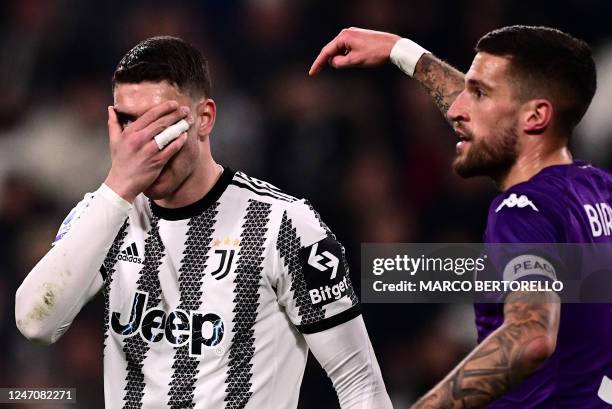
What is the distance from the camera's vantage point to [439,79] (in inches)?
135

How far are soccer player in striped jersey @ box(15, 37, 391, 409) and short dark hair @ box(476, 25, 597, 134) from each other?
0.74m

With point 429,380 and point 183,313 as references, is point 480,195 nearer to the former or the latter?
point 429,380

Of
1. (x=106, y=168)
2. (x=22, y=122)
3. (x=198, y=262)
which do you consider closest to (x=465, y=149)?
(x=198, y=262)

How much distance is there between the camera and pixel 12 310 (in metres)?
4.88

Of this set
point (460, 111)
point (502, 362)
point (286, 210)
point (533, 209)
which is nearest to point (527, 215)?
point (533, 209)

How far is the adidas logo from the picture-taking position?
295cm

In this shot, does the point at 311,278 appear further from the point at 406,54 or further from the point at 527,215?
the point at 406,54

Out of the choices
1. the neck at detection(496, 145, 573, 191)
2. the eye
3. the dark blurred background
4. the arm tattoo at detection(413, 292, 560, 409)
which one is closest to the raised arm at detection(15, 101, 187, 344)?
the eye

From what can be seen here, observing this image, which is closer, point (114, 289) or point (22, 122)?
point (114, 289)

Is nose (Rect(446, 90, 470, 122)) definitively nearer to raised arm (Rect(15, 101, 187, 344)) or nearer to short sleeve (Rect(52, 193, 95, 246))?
raised arm (Rect(15, 101, 187, 344))

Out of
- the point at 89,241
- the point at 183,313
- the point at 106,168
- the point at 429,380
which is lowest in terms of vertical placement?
the point at 429,380

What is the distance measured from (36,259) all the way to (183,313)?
2344mm

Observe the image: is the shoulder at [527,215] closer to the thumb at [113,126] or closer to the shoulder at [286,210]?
the shoulder at [286,210]

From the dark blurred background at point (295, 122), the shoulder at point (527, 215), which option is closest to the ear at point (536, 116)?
the shoulder at point (527, 215)
